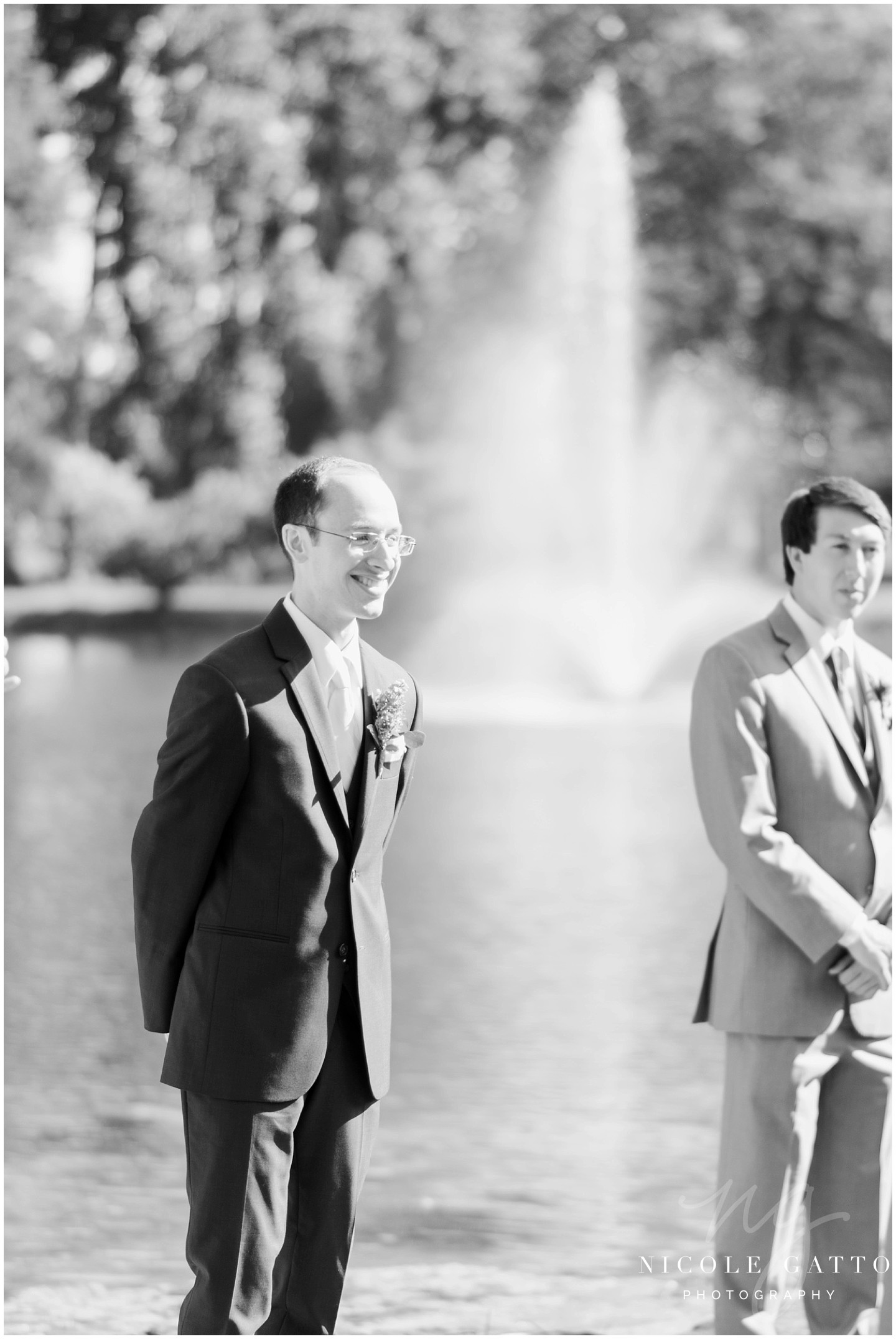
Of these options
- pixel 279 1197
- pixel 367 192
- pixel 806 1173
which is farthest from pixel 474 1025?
pixel 367 192

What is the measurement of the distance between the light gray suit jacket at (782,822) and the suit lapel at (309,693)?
696mm

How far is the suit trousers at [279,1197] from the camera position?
7.51ft

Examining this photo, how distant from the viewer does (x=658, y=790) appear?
37.8 ft

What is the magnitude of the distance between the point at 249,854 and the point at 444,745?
10.8 meters

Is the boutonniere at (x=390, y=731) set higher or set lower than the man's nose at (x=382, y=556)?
lower

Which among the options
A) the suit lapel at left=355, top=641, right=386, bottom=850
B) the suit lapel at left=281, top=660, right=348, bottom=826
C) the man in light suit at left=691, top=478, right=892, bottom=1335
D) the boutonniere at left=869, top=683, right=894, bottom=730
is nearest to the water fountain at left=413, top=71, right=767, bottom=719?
the boutonniere at left=869, top=683, right=894, bottom=730

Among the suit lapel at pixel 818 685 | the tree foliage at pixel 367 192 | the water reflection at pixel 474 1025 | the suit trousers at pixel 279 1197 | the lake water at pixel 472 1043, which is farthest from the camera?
the tree foliage at pixel 367 192

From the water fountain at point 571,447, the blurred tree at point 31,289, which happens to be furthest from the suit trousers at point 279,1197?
the water fountain at point 571,447

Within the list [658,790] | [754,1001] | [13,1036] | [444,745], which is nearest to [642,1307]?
[754,1001]

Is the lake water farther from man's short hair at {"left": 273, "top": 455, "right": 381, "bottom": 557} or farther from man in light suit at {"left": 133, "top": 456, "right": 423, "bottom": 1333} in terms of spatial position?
man's short hair at {"left": 273, "top": 455, "right": 381, "bottom": 557}

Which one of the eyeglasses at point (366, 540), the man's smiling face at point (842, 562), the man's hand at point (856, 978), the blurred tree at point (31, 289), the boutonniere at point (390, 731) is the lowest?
the man's hand at point (856, 978)

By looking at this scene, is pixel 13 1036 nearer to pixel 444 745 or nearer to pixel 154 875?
pixel 154 875

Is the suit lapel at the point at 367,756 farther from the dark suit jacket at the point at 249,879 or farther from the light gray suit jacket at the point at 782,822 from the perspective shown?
the light gray suit jacket at the point at 782,822

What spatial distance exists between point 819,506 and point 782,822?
1.71 ft
